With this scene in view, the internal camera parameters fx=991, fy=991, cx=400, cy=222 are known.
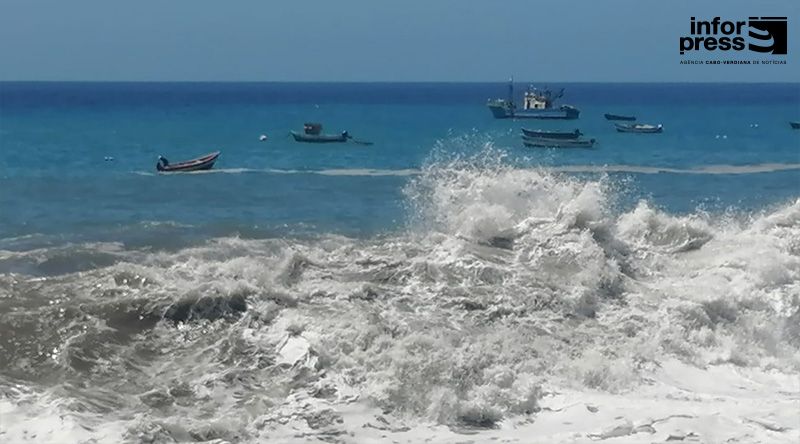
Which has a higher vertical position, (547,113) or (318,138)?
(318,138)

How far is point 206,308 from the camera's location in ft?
40.2

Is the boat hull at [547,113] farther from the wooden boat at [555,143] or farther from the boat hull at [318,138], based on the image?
the boat hull at [318,138]

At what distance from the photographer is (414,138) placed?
48.2m

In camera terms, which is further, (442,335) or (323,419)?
(442,335)

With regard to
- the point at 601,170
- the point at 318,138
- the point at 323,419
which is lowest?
the point at 601,170

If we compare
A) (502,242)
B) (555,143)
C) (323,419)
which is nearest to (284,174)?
(555,143)

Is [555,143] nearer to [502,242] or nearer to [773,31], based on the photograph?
[773,31]

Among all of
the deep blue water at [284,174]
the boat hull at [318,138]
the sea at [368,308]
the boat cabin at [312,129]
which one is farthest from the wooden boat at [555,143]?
the sea at [368,308]

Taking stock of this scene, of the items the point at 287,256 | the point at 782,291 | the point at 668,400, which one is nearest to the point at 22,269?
Result: the point at 287,256

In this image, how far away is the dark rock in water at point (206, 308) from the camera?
12117 millimetres

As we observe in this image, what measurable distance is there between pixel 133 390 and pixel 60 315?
2421mm

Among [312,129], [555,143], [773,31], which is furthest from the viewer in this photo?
[312,129]

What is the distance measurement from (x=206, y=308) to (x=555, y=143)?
2927 cm

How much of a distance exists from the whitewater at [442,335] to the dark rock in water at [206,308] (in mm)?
21
